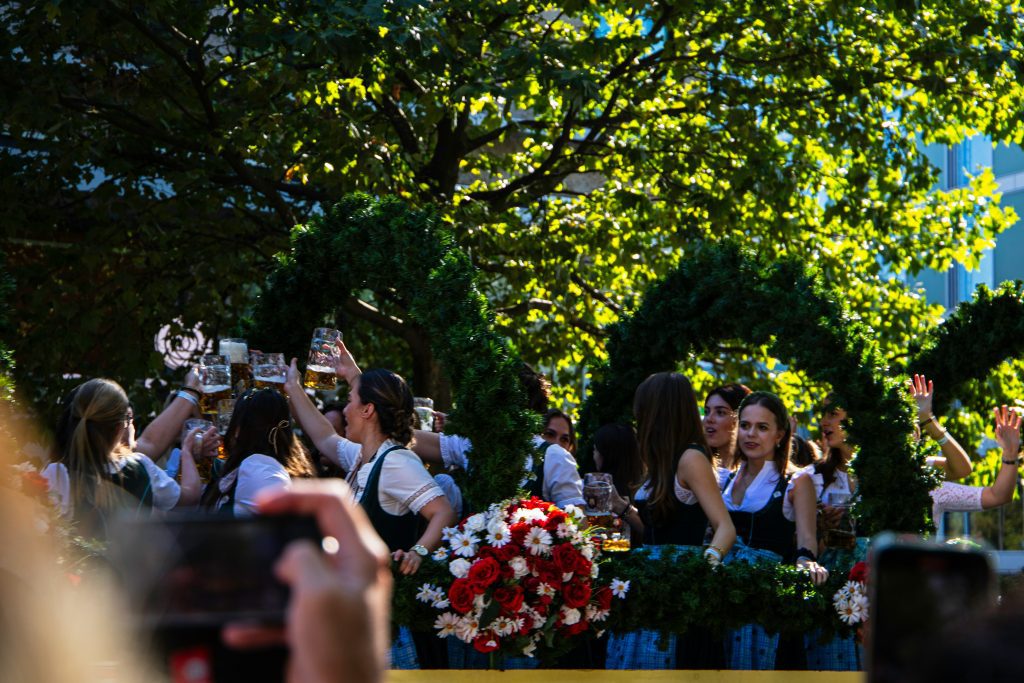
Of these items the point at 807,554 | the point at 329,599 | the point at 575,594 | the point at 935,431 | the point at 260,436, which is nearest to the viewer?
the point at 329,599

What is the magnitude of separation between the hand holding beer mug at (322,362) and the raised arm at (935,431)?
2.97 meters

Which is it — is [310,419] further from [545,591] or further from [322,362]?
[545,591]

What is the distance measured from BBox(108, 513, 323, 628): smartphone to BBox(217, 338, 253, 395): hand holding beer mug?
225 inches

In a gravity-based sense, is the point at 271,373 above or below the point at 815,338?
below

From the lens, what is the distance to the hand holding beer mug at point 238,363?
276 inches

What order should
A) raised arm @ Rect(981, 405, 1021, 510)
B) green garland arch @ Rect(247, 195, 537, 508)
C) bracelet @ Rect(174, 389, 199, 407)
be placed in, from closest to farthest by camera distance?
1. green garland arch @ Rect(247, 195, 537, 508)
2. bracelet @ Rect(174, 389, 199, 407)
3. raised arm @ Rect(981, 405, 1021, 510)

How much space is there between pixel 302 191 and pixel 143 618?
10941mm

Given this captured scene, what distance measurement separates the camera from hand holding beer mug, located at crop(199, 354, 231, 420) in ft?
22.1

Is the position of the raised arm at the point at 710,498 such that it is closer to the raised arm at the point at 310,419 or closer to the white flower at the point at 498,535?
the white flower at the point at 498,535

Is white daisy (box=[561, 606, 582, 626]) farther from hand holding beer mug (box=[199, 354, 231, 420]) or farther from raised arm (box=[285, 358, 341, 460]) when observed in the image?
hand holding beer mug (box=[199, 354, 231, 420])

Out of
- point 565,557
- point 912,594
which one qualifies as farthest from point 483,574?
point 912,594

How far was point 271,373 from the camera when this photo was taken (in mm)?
6660

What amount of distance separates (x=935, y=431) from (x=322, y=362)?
338cm

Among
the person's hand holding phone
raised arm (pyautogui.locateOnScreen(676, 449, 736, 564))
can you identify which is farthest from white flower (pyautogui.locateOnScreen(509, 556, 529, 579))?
the person's hand holding phone
